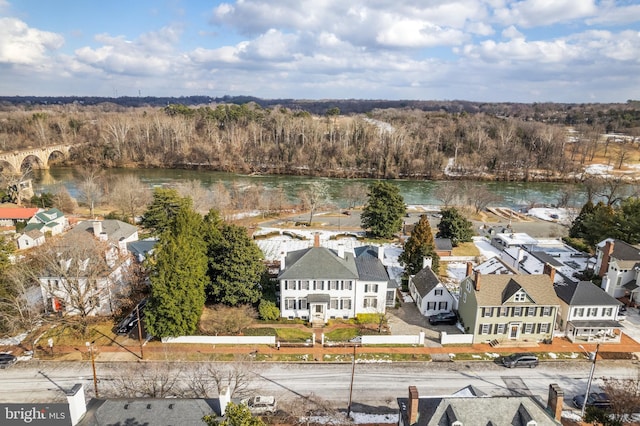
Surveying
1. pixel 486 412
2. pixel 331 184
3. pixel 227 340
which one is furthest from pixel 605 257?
pixel 331 184

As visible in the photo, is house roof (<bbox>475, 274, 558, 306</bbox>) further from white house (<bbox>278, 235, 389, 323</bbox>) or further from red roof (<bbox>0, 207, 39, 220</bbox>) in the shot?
red roof (<bbox>0, 207, 39, 220</bbox>)

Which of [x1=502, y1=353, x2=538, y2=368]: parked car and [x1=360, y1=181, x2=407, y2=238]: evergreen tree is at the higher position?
[x1=360, y1=181, x2=407, y2=238]: evergreen tree

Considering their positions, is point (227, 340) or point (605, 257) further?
point (605, 257)

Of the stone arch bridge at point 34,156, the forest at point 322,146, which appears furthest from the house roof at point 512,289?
the stone arch bridge at point 34,156

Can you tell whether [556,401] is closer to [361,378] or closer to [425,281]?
[361,378]

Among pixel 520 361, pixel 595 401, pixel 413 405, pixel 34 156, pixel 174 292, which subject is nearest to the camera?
pixel 413 405

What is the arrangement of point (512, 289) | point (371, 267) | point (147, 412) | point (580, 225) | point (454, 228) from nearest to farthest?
point (147, 412)
point (512, 289)
point (371, 267)
point (454, 228)
point (580, 225)

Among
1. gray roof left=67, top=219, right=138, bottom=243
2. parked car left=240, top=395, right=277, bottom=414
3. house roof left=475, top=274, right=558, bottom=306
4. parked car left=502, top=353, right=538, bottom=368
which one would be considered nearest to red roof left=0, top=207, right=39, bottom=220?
gray roof left=67, top=219, right=138, bottom=243
